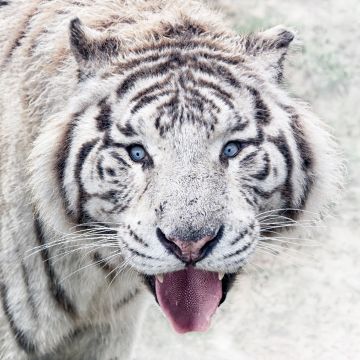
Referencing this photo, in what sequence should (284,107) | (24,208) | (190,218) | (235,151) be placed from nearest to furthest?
1. (190,218)
2. (235,151)
3. (284,107)
4. (24,208)

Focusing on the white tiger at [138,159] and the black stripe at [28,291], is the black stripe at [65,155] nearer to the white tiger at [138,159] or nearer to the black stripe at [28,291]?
the white tiger at [138,159]

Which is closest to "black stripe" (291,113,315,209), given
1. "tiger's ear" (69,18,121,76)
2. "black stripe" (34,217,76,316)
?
"tiger's ear" (69,18,121,76)

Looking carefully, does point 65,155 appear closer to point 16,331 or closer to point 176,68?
point 176,68

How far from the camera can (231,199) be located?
330 centimetres

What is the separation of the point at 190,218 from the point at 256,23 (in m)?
4.70

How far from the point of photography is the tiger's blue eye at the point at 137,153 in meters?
3.36

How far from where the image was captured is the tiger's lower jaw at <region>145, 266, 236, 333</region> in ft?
11.4

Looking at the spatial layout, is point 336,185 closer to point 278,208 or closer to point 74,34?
point 278,208

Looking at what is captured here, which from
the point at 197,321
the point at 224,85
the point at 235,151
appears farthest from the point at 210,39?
the point at 197,321

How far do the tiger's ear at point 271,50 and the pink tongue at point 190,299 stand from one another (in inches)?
31.3

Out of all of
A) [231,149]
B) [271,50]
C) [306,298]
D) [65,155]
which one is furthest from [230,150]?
[306,298]

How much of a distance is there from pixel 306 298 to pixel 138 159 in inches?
118

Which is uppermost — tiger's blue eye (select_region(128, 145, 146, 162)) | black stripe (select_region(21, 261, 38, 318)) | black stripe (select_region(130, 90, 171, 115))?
black stripe (select_region(130, 90, 171, 115))

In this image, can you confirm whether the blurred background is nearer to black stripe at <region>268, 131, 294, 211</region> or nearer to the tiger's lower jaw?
black stripe at <region>268, 131, 294, 211</region>
